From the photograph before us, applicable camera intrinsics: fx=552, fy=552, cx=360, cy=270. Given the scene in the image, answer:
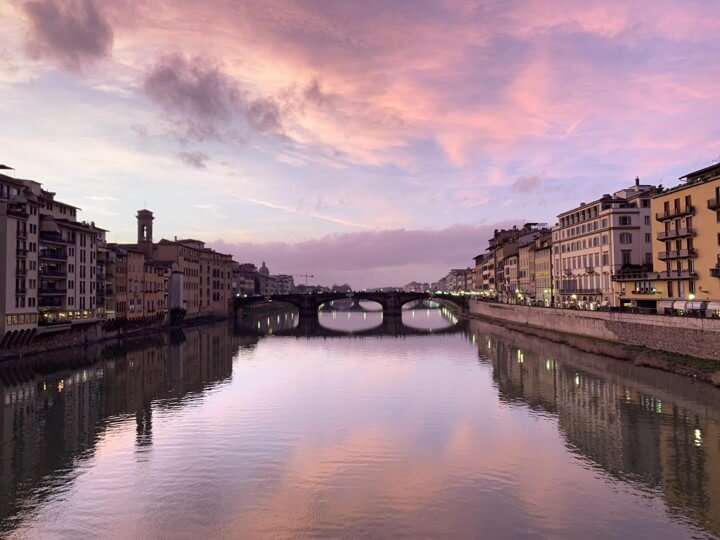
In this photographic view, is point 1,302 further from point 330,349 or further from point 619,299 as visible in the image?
point 619,299

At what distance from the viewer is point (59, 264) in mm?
78812

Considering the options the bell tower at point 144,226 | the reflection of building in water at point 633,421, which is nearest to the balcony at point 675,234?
the reflection of building in water at point 633,421

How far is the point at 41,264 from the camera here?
74688 mm

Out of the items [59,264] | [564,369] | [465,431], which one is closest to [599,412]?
[465,431]

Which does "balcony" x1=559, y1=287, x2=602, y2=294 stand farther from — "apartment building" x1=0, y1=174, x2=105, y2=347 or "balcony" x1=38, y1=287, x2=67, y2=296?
"balcony" x1=38, y1=287, x2=67, y2=296

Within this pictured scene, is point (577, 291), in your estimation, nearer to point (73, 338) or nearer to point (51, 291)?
point (73, 338)

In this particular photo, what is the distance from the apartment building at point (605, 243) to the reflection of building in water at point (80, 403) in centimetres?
5932

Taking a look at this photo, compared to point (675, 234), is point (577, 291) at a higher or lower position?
lower

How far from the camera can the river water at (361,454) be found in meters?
21.9

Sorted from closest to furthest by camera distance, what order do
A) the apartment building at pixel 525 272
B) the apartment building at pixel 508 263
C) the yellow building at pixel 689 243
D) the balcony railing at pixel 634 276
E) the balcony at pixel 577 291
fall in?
the yellow building at pixel 689 243
the balcony railing at pixel 634 276
the balcony at pixel 577 291
the apartment building at pixel 525 272
the apartment building at pixel 508 263

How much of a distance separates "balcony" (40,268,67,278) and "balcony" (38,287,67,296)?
1708 millimetres

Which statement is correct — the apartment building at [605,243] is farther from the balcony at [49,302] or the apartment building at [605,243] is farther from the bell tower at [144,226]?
the bell tower at [144,226]

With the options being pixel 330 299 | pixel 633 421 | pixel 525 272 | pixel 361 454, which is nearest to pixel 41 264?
pixel 361 454

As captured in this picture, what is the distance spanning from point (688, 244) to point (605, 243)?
2266cm
